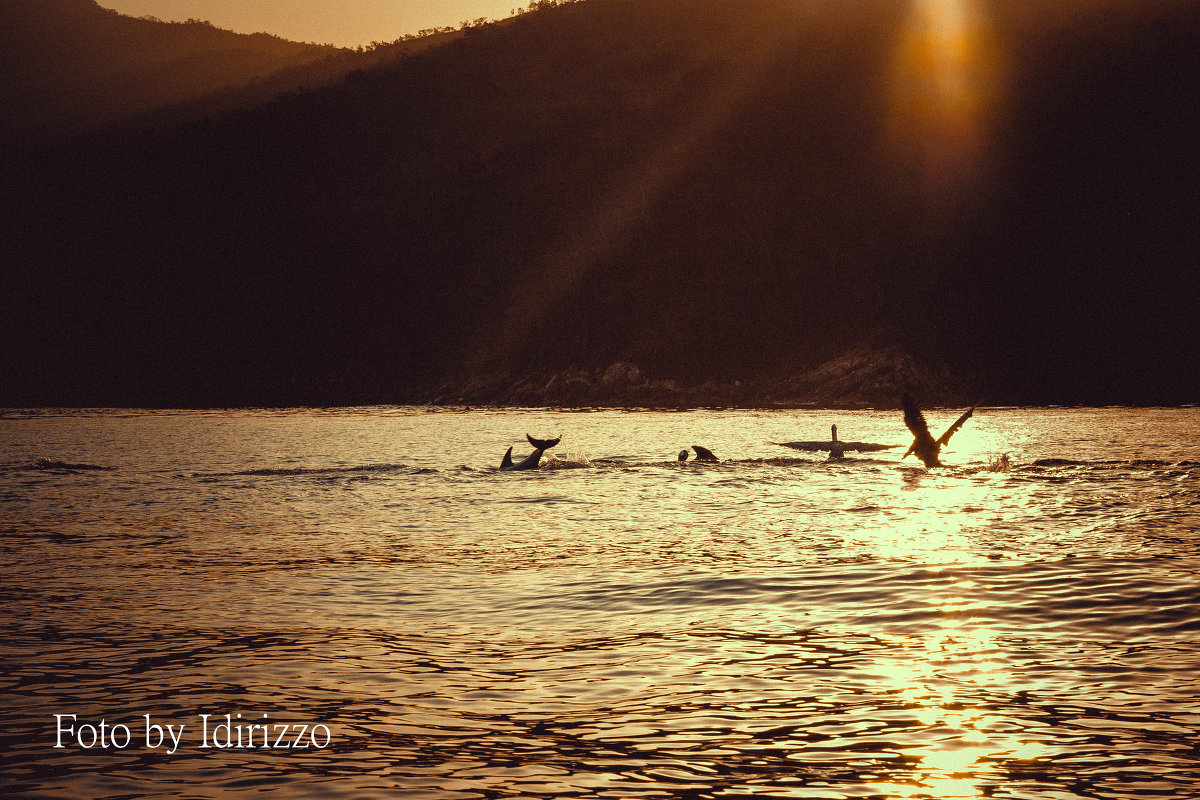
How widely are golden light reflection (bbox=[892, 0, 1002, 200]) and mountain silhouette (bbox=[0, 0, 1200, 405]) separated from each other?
42 centimetres

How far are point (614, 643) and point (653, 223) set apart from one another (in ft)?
386

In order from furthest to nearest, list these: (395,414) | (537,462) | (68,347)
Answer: (68,347) < (395,414) < (537,462)

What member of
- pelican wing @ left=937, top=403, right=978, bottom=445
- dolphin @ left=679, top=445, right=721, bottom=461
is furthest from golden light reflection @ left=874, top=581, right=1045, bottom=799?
dolphin @ left=679, top=445, right=721, bottom=461

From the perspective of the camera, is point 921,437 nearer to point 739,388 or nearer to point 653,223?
point 739,388

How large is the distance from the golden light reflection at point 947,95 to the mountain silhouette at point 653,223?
42 centimetres

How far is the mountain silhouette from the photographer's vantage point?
106 metres

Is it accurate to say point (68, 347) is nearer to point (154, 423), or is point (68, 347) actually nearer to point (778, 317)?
point (154, 423)

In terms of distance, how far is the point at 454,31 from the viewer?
175500 mm

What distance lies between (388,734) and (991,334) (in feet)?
332

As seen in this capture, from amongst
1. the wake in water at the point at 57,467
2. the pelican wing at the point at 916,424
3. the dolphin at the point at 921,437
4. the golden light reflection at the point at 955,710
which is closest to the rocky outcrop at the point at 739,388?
the dolphin at the point at 921,437

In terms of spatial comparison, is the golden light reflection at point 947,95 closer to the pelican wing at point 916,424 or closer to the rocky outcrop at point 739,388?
the rocky outcrop at point 739,388

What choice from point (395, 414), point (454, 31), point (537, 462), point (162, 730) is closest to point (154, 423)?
point (395, 414)

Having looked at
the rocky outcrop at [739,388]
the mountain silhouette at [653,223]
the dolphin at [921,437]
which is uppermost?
the mountain silhouette at [653,223]

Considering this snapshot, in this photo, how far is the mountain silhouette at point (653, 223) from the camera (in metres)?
106
